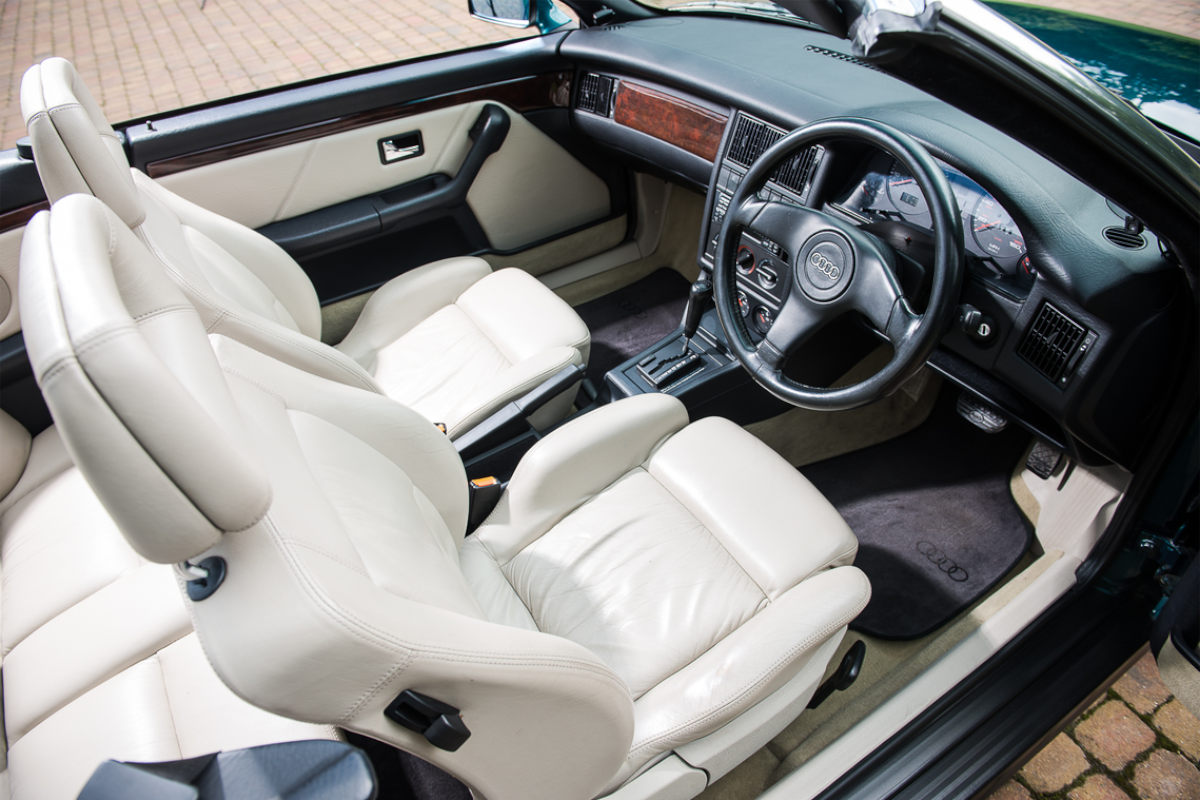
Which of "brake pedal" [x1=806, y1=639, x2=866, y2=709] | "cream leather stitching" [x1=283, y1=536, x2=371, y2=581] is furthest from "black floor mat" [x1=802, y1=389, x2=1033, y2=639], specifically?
"cream leather stitching" [x1=283, y1=536, x2=371, y2=581]

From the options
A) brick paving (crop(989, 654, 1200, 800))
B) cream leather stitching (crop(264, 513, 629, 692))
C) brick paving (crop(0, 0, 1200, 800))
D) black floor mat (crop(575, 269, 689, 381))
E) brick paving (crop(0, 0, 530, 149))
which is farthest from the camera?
brick paving (crop(0, 0, 530, 149))

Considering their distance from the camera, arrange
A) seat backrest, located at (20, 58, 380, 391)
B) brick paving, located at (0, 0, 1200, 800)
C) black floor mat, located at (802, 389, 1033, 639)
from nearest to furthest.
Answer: seat backrest, located at (20, 58, 380, 391), black floor mat, located at (802, 389, 1033, 639), brick paving, located at (0, 0, 1200, 800)

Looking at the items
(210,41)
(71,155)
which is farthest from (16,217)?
(210,41)

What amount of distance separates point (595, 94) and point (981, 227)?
52.5 inches

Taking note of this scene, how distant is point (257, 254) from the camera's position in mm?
1595

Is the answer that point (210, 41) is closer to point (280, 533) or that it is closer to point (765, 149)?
point (765, 149)

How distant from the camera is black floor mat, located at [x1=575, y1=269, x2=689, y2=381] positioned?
238cm

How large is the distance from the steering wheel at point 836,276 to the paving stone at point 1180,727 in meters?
0.99

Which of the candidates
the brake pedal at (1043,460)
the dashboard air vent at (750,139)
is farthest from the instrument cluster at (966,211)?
the brake pedal at (1043,460)

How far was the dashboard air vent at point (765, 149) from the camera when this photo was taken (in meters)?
1.49

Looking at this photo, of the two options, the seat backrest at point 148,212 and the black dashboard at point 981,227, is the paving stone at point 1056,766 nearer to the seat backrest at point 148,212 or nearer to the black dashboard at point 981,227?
the black dashboard at point 981,227

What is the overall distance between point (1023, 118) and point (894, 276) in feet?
1.46

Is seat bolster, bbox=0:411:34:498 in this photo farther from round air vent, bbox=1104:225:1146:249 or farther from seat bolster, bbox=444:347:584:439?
round air vent, bbox=1104:225:1146:249

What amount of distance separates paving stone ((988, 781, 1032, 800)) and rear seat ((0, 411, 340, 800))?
4.13 feet
